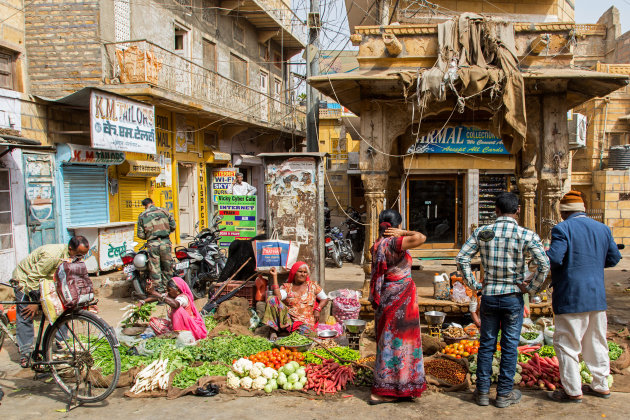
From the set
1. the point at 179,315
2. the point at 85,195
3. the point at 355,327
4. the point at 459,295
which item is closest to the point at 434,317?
the point at 459,295

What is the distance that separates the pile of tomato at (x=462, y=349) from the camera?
5141 millimetres

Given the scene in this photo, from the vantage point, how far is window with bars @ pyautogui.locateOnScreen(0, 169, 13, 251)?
28.3 feet

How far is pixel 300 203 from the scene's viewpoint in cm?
741

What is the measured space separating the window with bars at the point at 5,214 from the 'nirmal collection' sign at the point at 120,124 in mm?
1658

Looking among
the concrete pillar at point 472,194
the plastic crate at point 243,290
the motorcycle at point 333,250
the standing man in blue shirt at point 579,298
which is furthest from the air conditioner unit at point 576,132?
the plastic crate at point 243,290

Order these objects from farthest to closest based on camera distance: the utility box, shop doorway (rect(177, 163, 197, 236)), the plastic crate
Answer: shop doorway (rect(177, 163, 197, 236))
the utility box
the plastic crate

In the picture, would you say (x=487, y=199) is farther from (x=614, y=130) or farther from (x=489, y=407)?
(x=489, y=407)

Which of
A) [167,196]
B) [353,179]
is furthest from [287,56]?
[167,196]

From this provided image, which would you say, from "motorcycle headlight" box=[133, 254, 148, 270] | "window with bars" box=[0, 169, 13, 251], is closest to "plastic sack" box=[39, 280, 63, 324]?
"motorcycle headlight" box=[133, 254, 148, 270]

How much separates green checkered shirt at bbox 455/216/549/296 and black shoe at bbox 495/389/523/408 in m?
0.92

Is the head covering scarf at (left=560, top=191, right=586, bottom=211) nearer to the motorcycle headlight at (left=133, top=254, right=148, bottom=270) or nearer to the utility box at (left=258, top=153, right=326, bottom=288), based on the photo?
the utility box at (left=258, top=153, right=326, bottom=288)

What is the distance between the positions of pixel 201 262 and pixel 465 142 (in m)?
9.31

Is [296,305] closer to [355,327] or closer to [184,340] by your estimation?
[355,327]

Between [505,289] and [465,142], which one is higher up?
[465,142]
